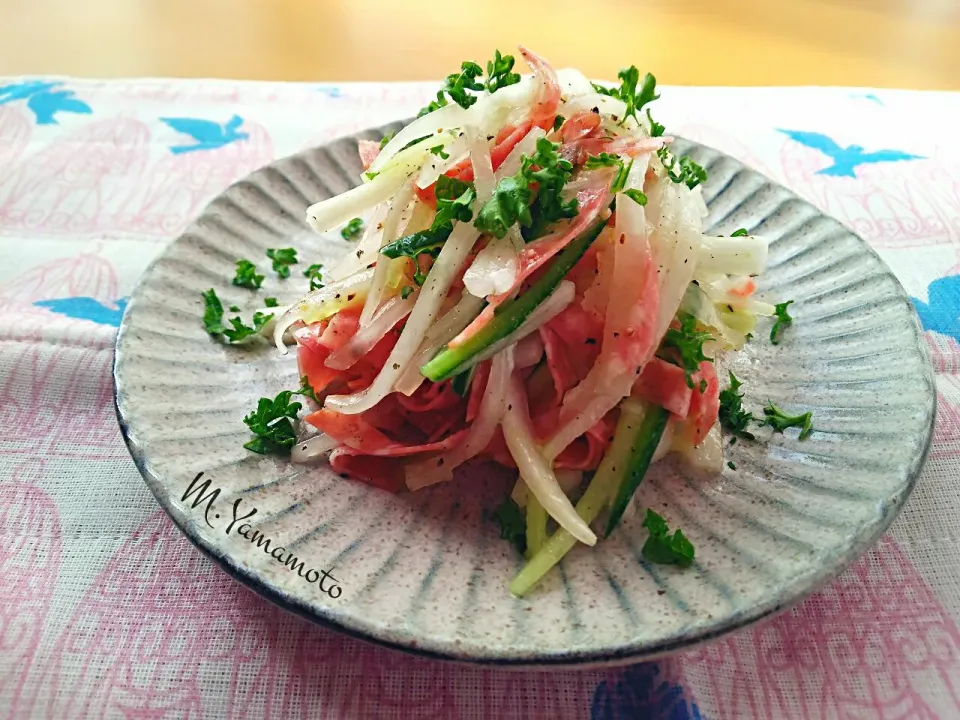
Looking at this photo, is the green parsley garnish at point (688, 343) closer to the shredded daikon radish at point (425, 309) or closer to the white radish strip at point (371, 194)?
the shredded daikon radish at point (425, 309)

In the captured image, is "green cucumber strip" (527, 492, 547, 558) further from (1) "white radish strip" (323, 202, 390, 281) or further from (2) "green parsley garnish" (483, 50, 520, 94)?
(2) "green parsley garnish" (483, 50, 520, 94)

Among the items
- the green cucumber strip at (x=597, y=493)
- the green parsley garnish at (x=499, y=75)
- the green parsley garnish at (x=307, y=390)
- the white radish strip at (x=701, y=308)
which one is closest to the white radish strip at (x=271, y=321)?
the green parsley garnish at (x=307, y=390)

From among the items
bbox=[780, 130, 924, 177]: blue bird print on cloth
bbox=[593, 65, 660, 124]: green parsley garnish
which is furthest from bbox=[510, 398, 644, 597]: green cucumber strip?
bbox=[780, 130, 924, 177]: blue bird print on cloth

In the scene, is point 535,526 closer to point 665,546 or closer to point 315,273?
point 665,546

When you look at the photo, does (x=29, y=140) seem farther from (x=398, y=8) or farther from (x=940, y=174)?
(x=940, y=174)

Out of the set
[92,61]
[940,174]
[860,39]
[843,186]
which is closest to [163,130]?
[92,61]
